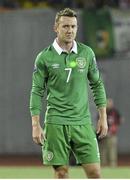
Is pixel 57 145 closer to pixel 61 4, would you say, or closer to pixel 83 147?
pixel 83 147

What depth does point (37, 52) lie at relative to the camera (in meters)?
24.1

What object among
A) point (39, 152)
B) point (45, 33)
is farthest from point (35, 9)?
point (39, 152)

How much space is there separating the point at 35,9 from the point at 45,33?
714 millimetres

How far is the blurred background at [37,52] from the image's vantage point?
76.9ft

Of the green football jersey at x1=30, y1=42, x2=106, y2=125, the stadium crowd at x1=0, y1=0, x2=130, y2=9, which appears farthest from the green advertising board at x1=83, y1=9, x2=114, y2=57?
the green football jersey at x1=30, y1=42, x2=106, y2=125

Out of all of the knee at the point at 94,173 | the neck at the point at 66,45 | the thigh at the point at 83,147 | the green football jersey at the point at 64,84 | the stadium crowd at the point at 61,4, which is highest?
the neck at the point at 66,45


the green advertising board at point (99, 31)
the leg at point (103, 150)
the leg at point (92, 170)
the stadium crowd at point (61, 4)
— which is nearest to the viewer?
the leg at point (92, 170)

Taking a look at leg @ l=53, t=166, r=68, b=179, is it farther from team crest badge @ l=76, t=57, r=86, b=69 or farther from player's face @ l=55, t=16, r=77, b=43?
player's face @ l=55, t=16, r=77, b=43

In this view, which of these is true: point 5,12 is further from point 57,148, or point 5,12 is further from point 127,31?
point 57,148

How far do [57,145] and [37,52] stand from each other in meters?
15.7

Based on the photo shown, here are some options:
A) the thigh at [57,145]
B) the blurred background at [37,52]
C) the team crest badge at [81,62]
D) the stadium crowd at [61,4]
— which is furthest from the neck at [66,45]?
the stadium crowd at [61,4]

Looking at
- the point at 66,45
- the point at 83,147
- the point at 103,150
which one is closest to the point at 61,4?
the point at 103,150

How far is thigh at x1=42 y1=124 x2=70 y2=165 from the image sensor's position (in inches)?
332

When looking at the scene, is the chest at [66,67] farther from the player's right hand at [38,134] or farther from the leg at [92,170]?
the leg at [92,170]
